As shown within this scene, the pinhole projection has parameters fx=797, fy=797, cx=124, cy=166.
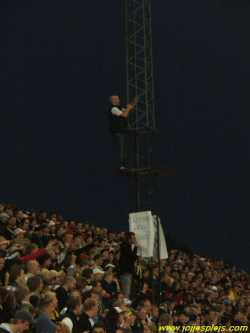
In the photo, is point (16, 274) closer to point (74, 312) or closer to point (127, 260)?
point (74, 312)

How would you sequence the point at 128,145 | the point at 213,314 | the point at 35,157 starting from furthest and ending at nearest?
the point at 35,157 → the point at 128,145 → the point at 213,314

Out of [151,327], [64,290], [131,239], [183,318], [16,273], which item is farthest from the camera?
[131,239]

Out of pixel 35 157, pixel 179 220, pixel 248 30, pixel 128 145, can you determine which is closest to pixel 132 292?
pixel 128 145

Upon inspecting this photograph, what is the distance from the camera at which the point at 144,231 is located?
476 inches

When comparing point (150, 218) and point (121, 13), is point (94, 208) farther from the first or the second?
point (150, 218)

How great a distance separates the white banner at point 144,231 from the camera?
12.0 metres

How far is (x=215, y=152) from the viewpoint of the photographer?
24.7m

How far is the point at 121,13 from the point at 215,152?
16.9 ft

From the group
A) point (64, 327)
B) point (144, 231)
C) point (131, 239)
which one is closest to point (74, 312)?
point (64, 327)

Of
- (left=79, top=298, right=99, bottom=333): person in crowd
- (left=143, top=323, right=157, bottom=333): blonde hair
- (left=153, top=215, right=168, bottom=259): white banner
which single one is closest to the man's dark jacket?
(left=153, top=215, right=168, bottom=259): white banner

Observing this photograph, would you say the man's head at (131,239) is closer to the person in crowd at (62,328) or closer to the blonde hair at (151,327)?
the blonde hair at (151,327)

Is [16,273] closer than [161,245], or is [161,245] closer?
[16,273]

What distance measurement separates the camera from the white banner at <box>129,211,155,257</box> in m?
12.0

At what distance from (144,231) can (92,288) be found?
8.51 feet
